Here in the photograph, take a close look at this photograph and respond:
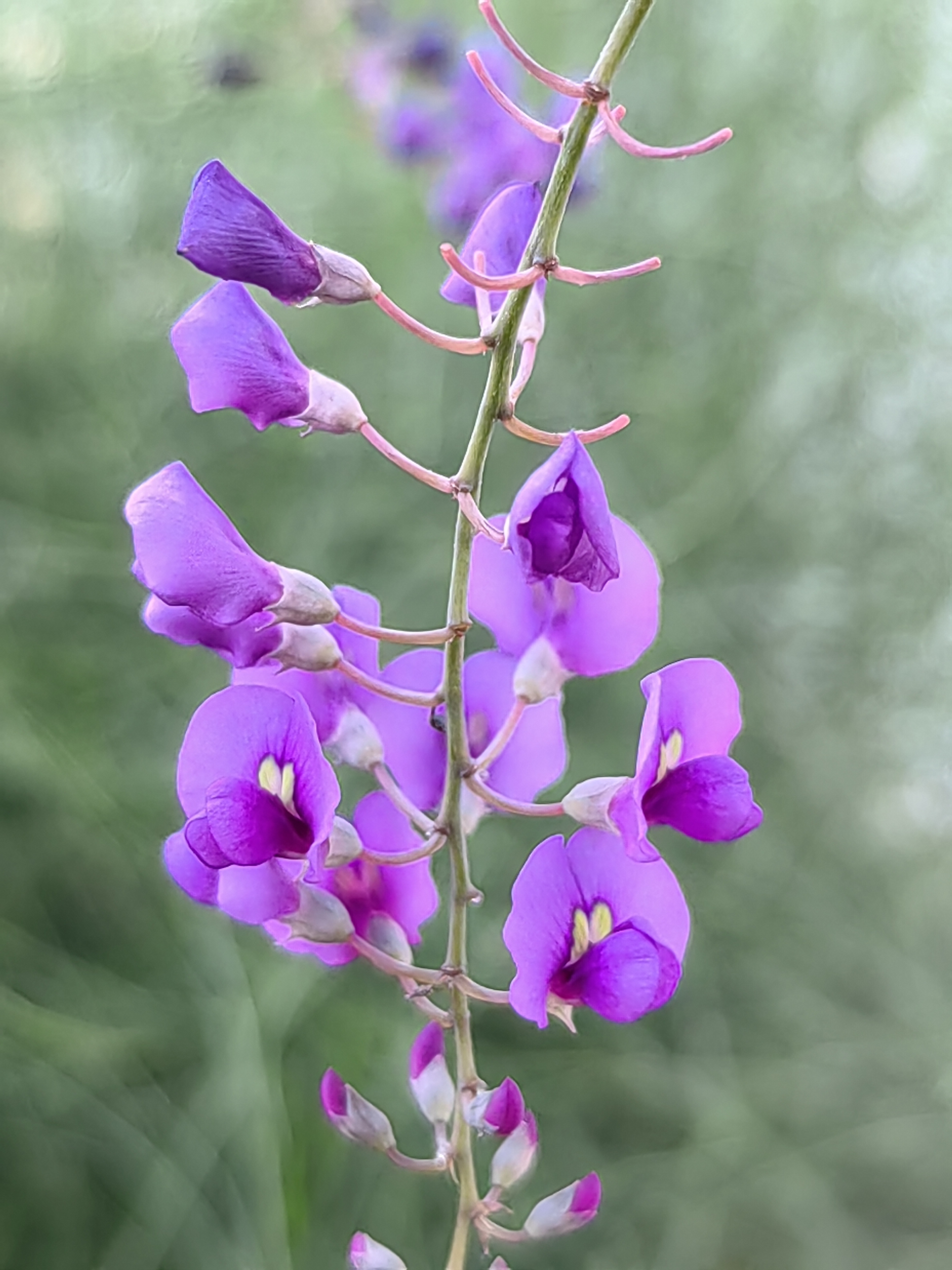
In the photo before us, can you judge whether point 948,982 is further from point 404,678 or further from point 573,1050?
point 404,678

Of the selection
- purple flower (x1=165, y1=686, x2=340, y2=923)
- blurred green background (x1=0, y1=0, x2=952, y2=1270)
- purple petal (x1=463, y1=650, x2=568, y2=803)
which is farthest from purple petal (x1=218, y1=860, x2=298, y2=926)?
blurred green background (x1=0, y1=0, x2=952, y2=1270)

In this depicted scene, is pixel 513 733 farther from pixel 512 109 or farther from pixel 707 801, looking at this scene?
pixel 512 109

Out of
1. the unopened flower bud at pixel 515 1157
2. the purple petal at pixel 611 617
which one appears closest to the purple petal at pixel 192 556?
the purple petal at pixel 611 617

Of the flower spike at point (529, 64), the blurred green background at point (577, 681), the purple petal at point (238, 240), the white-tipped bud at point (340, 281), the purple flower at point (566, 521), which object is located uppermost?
the flower spike at point (529, 64)

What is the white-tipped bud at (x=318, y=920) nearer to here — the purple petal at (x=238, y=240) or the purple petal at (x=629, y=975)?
the purple petal at (x=629, y=975)

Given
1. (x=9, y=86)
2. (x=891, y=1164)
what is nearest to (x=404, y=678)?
(x=891, y=1164)

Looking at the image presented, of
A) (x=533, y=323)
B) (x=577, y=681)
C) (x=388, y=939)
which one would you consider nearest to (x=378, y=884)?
(x=388, y=939)

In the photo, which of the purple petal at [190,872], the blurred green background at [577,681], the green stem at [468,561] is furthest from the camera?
the blurred green background at [577,681]
